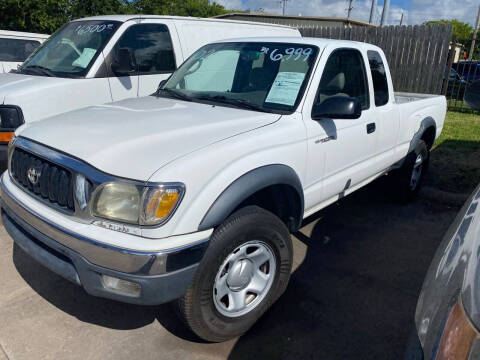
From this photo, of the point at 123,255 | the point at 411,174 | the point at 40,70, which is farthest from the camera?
the point at 40,70

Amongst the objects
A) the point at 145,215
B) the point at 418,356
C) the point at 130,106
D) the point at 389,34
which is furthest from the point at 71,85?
the point at 389,34

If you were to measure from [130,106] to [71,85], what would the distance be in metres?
1.90

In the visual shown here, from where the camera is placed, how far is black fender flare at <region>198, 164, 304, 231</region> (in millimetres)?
2172

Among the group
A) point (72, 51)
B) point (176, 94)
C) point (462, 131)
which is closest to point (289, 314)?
point (176, 94)

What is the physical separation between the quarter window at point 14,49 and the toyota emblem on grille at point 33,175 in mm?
6761

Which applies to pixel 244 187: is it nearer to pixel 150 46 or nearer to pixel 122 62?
pixel 122 62

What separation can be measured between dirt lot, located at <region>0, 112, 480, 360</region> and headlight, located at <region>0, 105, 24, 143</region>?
108 centimetres

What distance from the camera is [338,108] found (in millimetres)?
2840

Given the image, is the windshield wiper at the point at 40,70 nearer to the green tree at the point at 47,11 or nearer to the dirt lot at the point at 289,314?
the dirt lot at the point at 289,314

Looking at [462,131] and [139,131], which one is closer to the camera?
[139,131]

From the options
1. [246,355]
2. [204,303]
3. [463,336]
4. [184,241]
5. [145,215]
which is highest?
[463,336]

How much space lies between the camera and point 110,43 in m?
5.04

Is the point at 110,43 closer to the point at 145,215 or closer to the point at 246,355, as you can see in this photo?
the point at 145,215

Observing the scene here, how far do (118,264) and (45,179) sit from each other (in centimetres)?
76
